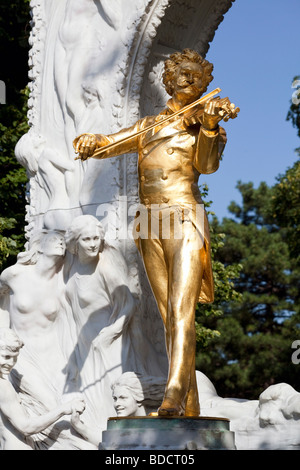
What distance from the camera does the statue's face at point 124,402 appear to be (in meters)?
6.99

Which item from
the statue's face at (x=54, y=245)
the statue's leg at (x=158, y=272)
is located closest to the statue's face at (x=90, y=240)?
the statue's face at (x=54, y=245)

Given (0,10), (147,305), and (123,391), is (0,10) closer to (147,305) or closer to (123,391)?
(147,305)

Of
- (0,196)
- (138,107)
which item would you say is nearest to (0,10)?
(0,196)

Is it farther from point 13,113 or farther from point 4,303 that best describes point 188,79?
point 13,113

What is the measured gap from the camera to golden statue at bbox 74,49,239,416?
6.22 meters

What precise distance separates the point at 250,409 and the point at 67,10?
3940mm

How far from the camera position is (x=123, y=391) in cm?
702

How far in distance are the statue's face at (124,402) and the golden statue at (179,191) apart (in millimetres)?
780

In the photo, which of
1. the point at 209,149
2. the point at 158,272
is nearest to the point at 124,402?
the point at 158,272

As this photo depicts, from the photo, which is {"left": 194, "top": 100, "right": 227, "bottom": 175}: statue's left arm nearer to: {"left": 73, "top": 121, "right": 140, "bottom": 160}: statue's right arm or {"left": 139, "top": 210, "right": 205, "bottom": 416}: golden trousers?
{"left": 139, "top": 210, "right": 205, "bottom": 416}: golden trousers

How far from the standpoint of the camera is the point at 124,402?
7004 millimetres

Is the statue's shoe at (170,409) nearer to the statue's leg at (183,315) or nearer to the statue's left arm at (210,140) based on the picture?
the statue's leg at (183,315)

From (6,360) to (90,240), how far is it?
45.5 inches

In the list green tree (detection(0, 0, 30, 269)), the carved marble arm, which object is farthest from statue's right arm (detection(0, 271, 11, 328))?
green tree (detection(0, 0, 30, 269))
